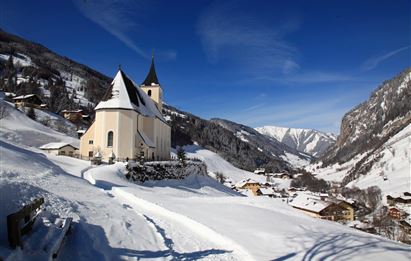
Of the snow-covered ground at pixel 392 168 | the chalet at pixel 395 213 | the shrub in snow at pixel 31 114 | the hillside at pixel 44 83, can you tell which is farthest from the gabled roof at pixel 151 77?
the snow-covered ground at pixel 392 168

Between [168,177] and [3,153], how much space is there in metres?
19.5

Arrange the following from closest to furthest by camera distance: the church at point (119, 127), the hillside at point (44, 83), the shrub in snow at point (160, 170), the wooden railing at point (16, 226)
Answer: the wooden railing at point (16, 226), the shrub in snow at point (160, 170), the church at point (119, 127), the hillside at point (44, 83)

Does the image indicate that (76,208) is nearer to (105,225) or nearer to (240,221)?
(105,225)

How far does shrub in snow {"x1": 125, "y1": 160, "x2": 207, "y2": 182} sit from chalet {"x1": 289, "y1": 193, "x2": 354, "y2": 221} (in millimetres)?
29798

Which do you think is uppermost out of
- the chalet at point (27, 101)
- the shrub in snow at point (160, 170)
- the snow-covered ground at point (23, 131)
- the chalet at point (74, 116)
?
the chalet at point (27, 101)

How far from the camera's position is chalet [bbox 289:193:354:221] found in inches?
2525

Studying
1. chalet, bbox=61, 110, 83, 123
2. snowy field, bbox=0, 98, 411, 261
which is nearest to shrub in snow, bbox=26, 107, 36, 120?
chalet, bbox=61, 110, 83, 123

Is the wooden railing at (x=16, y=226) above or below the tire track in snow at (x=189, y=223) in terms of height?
above

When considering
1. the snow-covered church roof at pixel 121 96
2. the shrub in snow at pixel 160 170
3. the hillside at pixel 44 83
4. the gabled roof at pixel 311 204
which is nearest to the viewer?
the shrub in snow at pixel 160 170

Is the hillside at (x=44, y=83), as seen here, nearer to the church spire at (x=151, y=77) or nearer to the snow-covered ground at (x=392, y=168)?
the church spire at (x=151, y=77)

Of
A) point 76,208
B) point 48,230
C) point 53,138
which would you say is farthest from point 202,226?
point 53,138

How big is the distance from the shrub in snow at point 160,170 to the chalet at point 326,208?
97.8 ft

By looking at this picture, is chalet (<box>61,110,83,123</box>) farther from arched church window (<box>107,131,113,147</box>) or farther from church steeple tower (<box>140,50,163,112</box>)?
arched church window (<box>107,131,113,147</box>)

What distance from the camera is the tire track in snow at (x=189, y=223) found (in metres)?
10.4
